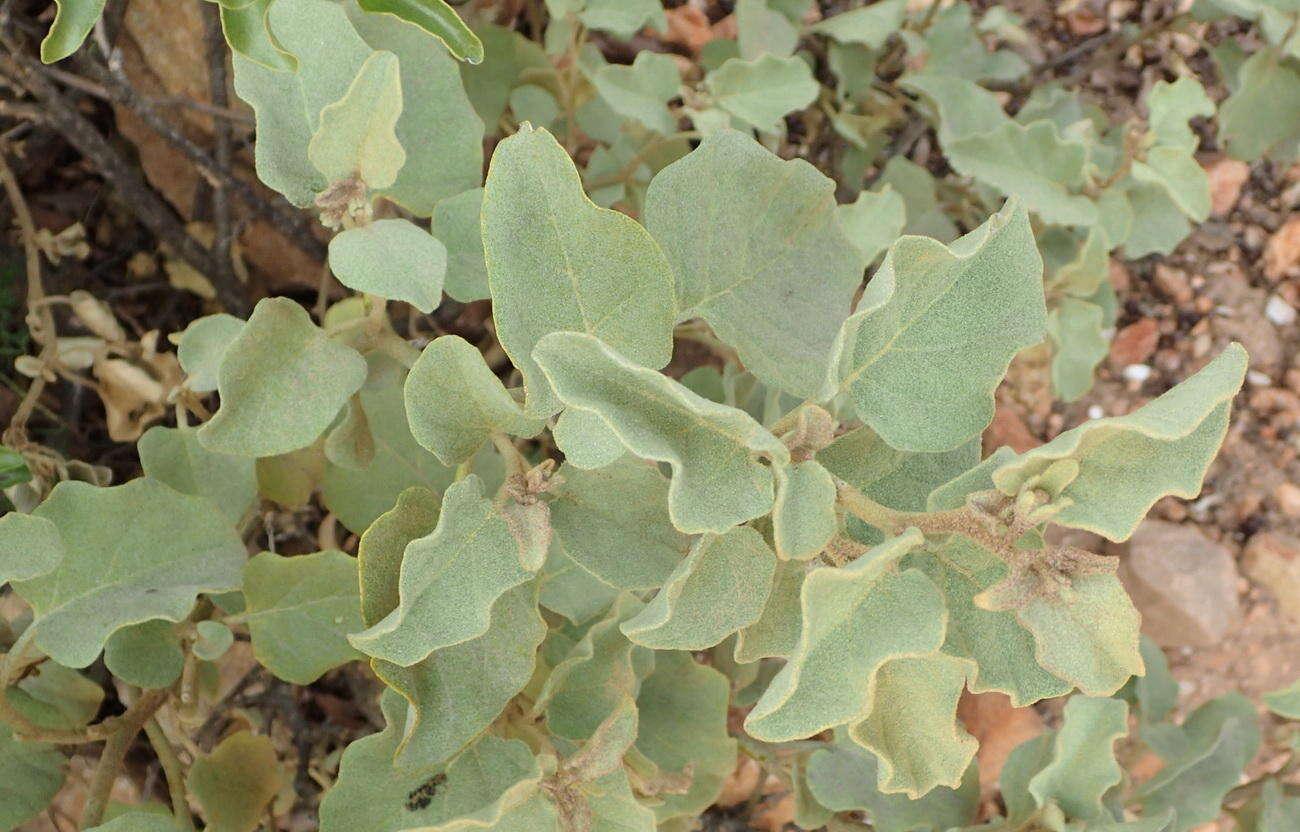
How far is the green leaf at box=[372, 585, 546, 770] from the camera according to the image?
2.62ft

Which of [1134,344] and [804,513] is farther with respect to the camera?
[1134,344]

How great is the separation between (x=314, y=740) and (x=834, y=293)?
3.21ft

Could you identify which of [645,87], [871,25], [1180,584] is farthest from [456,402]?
[1180,584]

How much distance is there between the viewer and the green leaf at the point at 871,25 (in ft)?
5.25

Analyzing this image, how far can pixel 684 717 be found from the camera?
1.08 meters

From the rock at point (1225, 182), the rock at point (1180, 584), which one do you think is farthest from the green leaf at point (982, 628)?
the rock at point (1225, 182)

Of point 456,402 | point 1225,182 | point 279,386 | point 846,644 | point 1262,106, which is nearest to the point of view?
point 846,644

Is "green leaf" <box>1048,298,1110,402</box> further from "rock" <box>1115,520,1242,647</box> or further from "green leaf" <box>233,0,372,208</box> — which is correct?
A: "green leaf" <box>233,0,372,208</box>

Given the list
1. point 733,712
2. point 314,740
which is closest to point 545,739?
point 314,740

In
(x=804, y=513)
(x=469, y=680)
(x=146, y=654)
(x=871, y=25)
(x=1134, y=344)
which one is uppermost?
(x=804, y=513)

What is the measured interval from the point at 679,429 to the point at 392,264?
23 centimetres

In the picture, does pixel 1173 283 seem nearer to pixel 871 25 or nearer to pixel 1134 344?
pixel 1134 344

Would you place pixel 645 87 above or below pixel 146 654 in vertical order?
above

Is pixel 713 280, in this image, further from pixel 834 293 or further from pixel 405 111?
pixel 405 111
